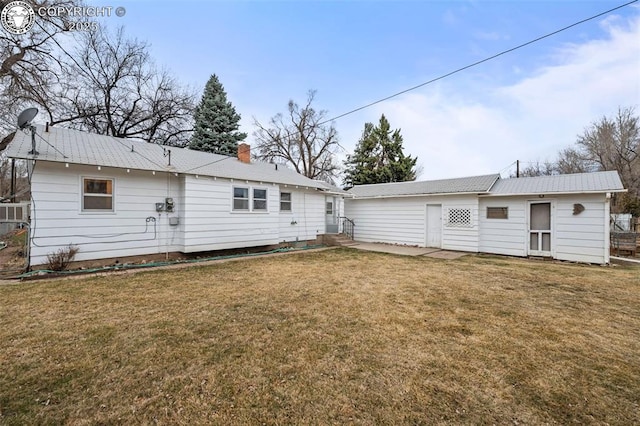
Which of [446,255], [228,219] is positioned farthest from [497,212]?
[228,219]

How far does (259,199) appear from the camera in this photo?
10625 millimetres

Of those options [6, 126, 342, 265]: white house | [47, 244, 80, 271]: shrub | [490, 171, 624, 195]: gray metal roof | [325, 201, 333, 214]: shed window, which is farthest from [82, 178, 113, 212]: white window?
[490, 171, 624, 195]: gray metal roof

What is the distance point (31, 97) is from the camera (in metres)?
12.5

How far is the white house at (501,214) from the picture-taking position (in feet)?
30.3

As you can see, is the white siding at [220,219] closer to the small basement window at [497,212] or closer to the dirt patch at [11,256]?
the dirt patch at [11,256]

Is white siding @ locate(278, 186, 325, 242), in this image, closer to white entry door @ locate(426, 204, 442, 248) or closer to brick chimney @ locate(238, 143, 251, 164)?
brick chimney @ locate(238, 143, 251, 164)

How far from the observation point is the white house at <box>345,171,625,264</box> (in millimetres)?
9250

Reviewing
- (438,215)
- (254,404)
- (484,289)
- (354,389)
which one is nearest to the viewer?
(254,404)

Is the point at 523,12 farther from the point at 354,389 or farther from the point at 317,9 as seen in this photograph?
the point at 354,389

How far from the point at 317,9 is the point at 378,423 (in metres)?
12.1

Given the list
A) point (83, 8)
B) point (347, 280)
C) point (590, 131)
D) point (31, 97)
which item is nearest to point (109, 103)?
point (31, 97)

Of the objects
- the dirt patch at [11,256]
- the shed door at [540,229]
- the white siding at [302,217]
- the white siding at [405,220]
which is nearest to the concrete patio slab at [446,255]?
the white siding at [405,220]

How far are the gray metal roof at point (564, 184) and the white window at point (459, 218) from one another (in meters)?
1.27

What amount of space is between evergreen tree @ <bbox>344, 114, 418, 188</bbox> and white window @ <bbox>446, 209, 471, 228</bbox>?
13.5 metres
